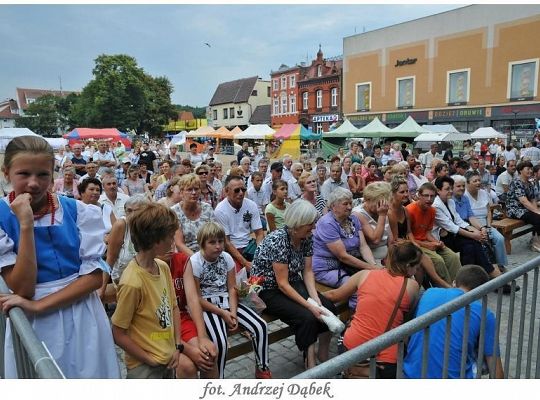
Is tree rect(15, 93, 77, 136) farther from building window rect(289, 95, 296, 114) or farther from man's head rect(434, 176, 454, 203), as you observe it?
man's head rect(434, 176, 454, 203)

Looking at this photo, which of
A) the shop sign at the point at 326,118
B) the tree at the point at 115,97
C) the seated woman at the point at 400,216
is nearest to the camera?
the seated woman at the point at 400,216

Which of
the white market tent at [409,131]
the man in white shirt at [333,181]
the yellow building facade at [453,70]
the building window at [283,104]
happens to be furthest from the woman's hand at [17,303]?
the building window at [283,104]

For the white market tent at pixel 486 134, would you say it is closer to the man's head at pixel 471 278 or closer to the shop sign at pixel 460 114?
the shop sign at pixel 460 114

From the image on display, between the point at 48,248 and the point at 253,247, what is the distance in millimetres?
3463

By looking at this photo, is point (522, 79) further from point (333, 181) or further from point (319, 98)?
point (333, 181)

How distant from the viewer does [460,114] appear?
36.7 m

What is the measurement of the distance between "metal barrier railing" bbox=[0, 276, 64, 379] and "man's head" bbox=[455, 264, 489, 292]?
8.76 feet

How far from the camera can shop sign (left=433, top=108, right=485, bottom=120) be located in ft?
116

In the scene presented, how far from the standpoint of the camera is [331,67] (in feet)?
166

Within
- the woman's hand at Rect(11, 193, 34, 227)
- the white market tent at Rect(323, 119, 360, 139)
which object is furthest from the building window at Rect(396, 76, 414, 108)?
the woman's hand at Rect(11, 193, 34, 227)

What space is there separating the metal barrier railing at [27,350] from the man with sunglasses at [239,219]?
314 centimetres

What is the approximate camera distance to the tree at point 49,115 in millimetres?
76438

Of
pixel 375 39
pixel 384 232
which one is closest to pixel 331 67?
pixel 375 39

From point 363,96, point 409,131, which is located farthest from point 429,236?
point 363,96
